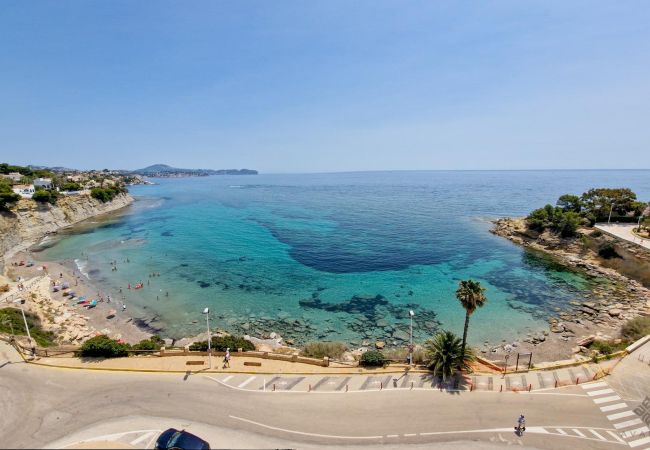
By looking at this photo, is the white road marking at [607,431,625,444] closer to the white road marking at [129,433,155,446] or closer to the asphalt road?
the asphalt road

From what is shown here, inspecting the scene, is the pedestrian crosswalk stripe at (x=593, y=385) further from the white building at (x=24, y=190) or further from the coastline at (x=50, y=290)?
the white building at (x=24, y=190)

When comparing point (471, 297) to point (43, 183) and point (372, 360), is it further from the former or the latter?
point (43, 183)

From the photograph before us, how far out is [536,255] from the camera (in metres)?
55.6

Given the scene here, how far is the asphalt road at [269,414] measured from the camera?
15.2m

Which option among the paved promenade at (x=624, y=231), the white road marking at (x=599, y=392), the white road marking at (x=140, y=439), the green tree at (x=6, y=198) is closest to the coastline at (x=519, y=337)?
the paved promenade at (x=624, y=231)

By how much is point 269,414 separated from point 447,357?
42.6 feet

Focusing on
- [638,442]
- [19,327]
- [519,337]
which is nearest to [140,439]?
[19,327]

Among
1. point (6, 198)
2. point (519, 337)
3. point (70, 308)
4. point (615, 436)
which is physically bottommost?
point (519, 337)

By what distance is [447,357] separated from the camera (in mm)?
20625

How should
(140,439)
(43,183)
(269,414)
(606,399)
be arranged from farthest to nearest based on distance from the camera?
(43,183), (606,399), (269,414), (140,439)

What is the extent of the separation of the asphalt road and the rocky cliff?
5062cm

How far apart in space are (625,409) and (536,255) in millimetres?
44661

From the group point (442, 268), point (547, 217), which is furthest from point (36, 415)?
point (547, 217)

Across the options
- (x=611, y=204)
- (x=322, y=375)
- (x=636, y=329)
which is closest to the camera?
(x=322, y=375)
